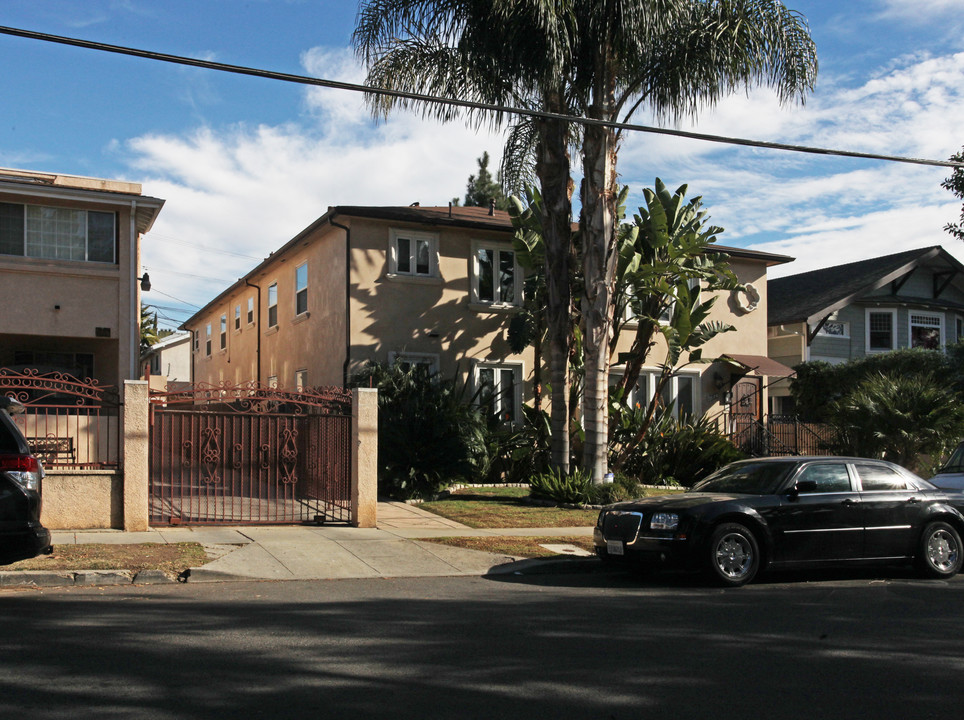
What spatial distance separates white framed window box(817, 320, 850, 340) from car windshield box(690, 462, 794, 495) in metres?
20.5

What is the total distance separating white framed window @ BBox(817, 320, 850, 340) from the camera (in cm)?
3009

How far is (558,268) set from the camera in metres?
17.1

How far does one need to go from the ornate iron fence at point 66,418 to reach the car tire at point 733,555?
7648 mm

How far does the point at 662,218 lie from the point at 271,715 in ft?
50.2

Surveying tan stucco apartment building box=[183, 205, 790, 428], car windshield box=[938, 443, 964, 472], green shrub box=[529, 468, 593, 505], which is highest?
tan stucco apartment building box=[183, 205, 790, 428]

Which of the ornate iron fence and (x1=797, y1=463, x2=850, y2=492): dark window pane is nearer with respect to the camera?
(x1=797, y1=463, x2=850, y2=492): dark window pane

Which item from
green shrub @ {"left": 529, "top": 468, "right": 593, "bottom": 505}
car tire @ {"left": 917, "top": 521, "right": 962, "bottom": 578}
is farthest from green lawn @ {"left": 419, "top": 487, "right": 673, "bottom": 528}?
car tire @ {"left": 917, "top": 521, "right": 962, "bottom": 578}

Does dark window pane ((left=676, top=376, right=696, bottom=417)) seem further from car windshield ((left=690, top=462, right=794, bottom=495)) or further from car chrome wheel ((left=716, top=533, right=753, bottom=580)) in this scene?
car chrome wheel ((left=716, top=533, right=753, bottom=580))

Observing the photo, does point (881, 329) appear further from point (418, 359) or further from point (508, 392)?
point (418, 359)

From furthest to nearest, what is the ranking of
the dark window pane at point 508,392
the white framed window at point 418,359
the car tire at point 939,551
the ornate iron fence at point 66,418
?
the dark window pane at point 508,392, the white framed window at point 418,359, the ornate iron fence at point 66,418, the car tire at point 939,551

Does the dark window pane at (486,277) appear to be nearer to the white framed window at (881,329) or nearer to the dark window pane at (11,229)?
the dark window pane at (11,229)

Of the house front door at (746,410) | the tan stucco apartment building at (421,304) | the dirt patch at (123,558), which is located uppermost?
the tan stucco apartment building at (421,304)

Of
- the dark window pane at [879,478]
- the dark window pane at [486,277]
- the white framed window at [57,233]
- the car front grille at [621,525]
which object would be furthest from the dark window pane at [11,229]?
the dark window pane at [879,478]

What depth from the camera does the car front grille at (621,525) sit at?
390 inches
